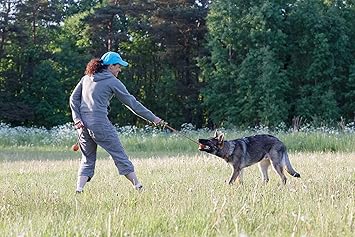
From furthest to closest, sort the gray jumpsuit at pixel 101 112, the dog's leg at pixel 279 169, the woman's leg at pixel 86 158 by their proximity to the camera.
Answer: the dog's leg at pixel 279 169, the woman's leg at pixel 86 158, the gray jumpsuit at pixel 101 112

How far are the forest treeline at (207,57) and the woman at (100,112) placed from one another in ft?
91.5

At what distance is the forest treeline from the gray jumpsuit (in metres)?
27.9

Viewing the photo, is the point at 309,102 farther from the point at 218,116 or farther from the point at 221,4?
the point at 221,4

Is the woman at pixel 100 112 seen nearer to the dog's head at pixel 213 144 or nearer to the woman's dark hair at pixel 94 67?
the woman's dark hair at pixel 94 67

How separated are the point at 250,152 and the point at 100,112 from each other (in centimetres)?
280

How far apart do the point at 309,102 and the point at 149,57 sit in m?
13.1

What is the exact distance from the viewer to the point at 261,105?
36.5m

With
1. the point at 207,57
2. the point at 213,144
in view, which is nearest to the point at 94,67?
the point at 213,144

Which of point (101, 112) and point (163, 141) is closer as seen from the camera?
point (101, 112)

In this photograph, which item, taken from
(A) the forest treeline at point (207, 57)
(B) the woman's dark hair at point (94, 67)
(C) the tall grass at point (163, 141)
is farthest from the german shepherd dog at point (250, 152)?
(A) the forest treeline at point (207, 57)

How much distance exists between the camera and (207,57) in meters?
39.4

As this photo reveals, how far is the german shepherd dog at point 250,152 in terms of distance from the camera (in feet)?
28.4

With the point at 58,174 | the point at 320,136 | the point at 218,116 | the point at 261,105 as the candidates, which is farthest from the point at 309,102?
the point at 58,174

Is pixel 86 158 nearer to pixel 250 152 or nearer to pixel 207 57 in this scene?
pixel 250 152
